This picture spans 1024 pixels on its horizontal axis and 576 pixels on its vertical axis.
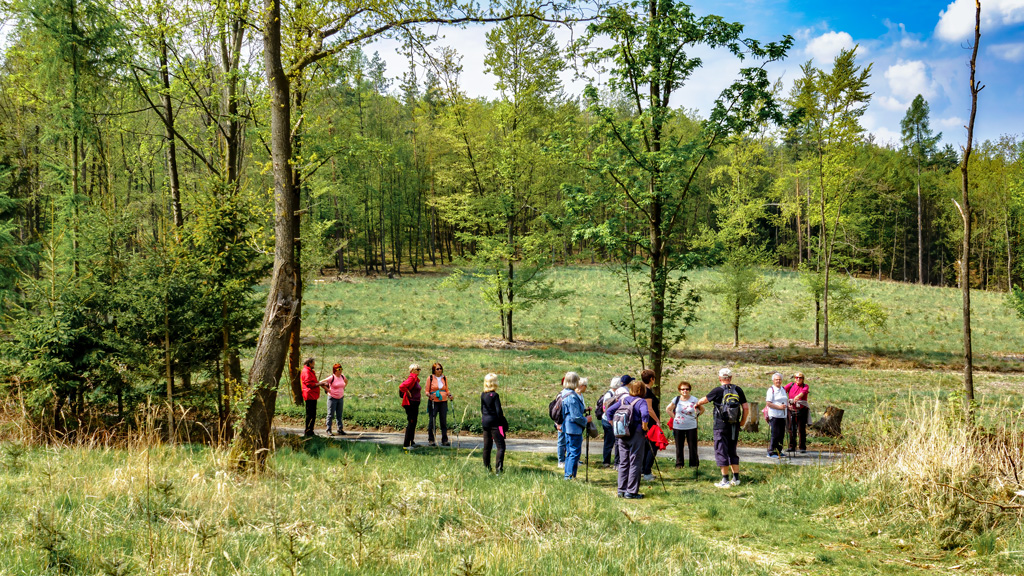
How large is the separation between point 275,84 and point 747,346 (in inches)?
1157

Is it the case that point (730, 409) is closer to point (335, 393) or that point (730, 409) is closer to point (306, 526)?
point (306, 526)

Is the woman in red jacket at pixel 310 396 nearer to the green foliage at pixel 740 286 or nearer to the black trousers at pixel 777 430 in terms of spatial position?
the black trousers at pixel 777 430

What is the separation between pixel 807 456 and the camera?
39.0 ft

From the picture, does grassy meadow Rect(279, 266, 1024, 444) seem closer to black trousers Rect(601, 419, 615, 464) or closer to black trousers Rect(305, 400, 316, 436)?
black trousers Rect(305, 400, 316, 436)

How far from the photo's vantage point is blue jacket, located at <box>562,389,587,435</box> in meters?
9.25

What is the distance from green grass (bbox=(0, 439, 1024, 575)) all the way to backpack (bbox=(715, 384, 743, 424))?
1.18m

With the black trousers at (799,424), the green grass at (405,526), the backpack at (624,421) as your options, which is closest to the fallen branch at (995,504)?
the green grass at (405,526)

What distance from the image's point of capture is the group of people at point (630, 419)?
8.60 m

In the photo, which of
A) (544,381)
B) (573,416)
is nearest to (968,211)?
(573,416)

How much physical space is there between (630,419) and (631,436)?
25 centimetres

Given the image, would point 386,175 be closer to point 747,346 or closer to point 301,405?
point 747,346

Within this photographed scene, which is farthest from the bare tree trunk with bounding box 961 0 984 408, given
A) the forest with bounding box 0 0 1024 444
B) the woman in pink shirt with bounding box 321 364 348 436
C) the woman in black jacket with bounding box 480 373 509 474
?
the woman in pink shirt with bounding box 321 364 348 436

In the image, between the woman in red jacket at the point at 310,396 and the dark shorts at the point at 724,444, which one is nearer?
the dark shorts at the point at 724,444

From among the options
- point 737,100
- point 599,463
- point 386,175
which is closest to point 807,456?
point 599,463
